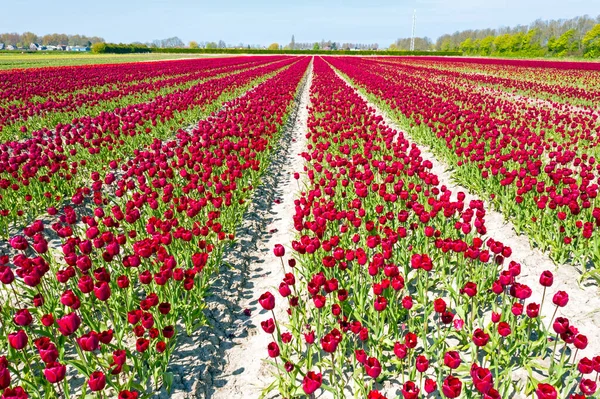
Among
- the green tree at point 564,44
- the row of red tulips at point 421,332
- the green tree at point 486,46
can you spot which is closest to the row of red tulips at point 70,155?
the row of red tulips at point 421,332

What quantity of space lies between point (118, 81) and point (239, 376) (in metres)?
31.7

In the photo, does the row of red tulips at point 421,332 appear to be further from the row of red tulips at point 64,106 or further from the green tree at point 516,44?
the green tree at point 516,44

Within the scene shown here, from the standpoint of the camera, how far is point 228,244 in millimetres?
6449

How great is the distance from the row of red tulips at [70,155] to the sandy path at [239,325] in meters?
2.74

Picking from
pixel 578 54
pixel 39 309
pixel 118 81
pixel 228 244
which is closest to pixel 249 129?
pixel 228 244

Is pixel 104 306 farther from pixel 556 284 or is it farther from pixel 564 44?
pixel 564 44

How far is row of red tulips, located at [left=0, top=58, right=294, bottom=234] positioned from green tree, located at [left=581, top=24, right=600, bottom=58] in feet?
323

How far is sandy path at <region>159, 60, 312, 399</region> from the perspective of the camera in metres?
3.76

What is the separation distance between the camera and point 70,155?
10750mm

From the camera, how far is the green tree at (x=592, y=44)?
8272cm

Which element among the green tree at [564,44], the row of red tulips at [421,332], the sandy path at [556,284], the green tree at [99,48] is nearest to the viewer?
the row of red tulips at [421,332]

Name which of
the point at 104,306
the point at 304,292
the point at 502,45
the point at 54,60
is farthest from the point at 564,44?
the point at 104,306

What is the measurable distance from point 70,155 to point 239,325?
9.04 metres

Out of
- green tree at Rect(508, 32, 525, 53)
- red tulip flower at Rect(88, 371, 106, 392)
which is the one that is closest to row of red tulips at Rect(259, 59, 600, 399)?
red tulip flower at Rect(88, 371, 106, 392)
